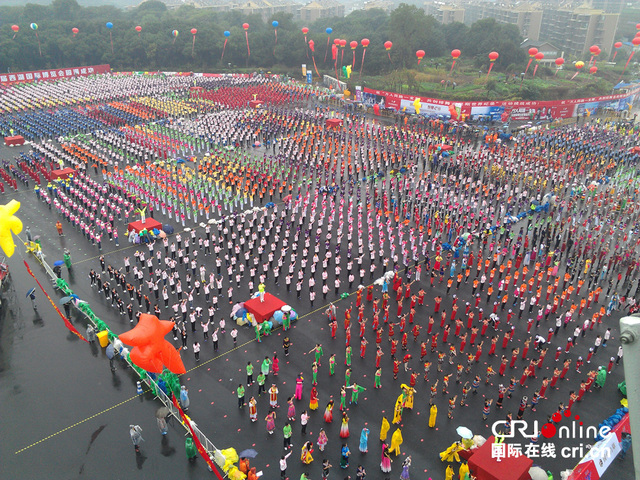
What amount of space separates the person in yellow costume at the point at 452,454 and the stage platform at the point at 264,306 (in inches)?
324

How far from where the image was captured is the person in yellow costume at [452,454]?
12.9 meters

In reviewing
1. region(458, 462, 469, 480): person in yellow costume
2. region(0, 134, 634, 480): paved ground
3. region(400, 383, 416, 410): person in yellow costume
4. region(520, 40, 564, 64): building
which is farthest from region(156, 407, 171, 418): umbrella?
region(520, 40, 564, 64): building

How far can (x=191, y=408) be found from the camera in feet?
48.8

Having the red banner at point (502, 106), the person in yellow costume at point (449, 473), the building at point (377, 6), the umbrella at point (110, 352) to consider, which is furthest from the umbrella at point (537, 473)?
the building at point (377, 6)

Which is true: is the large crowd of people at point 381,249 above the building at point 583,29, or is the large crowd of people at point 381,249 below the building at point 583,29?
below

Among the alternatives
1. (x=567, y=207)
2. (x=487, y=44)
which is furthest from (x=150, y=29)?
(x=567, y=207)

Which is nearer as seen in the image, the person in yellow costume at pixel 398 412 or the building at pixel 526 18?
the person in yellow costume at pixel 398 412

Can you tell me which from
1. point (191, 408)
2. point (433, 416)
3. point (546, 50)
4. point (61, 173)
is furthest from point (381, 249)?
point (546, 50)

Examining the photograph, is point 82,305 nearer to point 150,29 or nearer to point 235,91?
point 235,91

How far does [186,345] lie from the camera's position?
58.1ft

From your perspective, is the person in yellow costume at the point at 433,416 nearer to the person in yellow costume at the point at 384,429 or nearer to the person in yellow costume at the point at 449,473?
the person in yellow costume at the point at 384,429

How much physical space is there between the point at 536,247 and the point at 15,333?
→ 2382cm

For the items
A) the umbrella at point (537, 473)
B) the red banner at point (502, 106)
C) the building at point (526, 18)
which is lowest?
the red banner at point (502, 106)

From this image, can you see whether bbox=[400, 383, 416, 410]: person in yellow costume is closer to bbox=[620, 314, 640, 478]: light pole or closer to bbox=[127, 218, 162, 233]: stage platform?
bbox=[620, 314, 640, 478]: light pole
